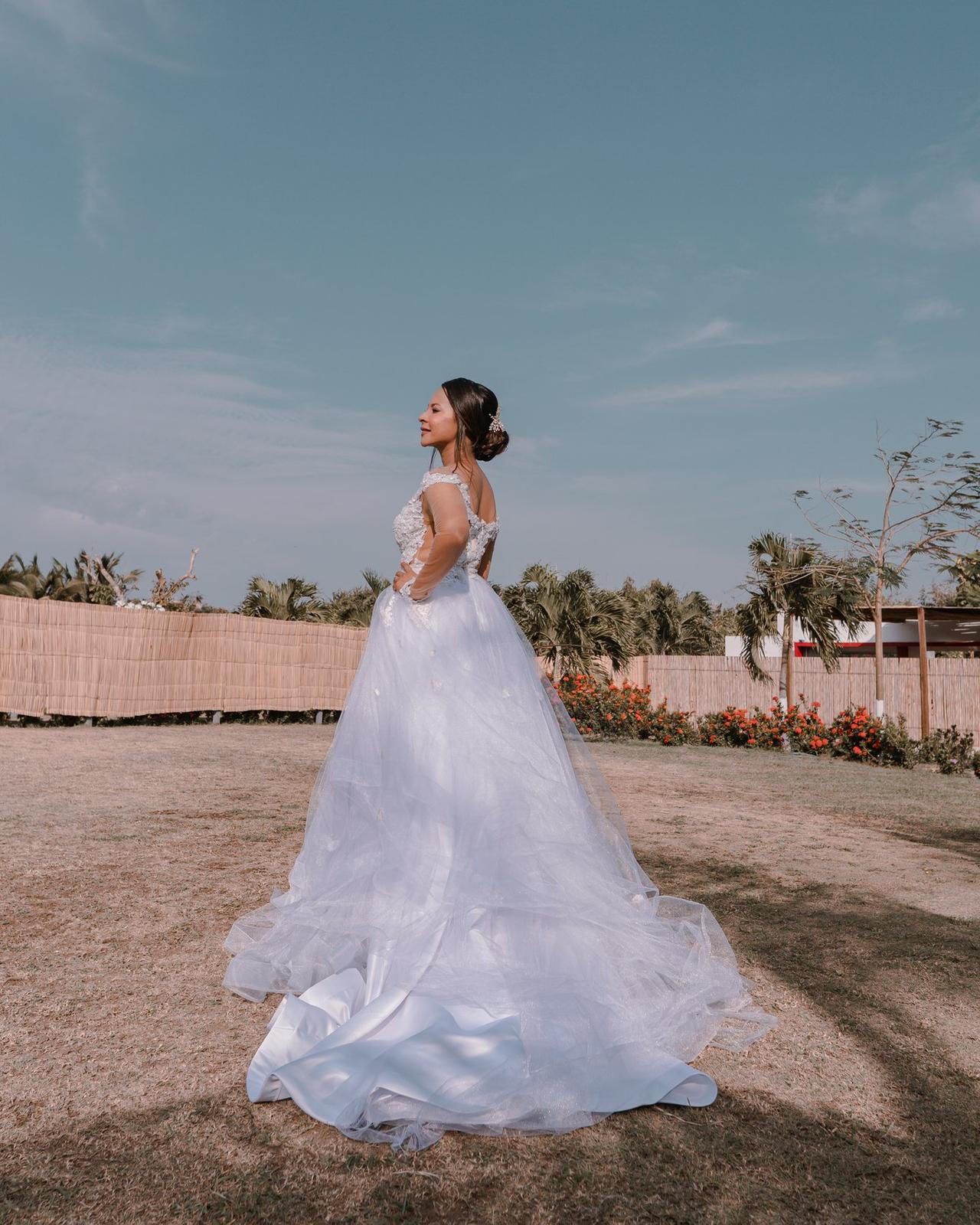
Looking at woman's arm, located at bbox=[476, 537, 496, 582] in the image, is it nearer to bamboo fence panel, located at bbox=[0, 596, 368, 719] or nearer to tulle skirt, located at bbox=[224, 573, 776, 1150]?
tulle skirt, located at bbox=[224, 573, 776, 1150]

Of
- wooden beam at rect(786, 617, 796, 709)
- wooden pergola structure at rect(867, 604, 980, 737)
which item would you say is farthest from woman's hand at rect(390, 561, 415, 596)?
wooden pergola structure at rect(867, 604, 980, 737)

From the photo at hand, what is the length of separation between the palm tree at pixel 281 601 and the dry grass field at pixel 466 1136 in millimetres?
13005

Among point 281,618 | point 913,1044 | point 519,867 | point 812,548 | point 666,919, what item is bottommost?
point 913,1044

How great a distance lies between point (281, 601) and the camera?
18.8 metres

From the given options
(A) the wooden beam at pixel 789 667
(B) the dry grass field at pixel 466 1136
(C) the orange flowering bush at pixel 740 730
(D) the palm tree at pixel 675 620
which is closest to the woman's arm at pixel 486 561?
(B) the dry grass field at pixel 466 1136

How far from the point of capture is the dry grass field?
75.4 inches

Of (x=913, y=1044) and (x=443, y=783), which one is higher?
(x=443, y=783)

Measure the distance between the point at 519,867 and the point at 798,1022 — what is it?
3.52ft

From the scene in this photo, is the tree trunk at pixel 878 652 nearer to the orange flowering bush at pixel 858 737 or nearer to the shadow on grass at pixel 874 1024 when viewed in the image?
the orange flowering bush at pixel 858 737

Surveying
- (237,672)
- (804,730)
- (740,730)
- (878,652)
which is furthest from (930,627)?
(237,672)

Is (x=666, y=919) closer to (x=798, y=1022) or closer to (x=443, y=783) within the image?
(x=798, y=1022)

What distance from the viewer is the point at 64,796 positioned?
24.5ft

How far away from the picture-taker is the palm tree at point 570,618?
50.1 ft

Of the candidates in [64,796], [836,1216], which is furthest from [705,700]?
[836,1216]
